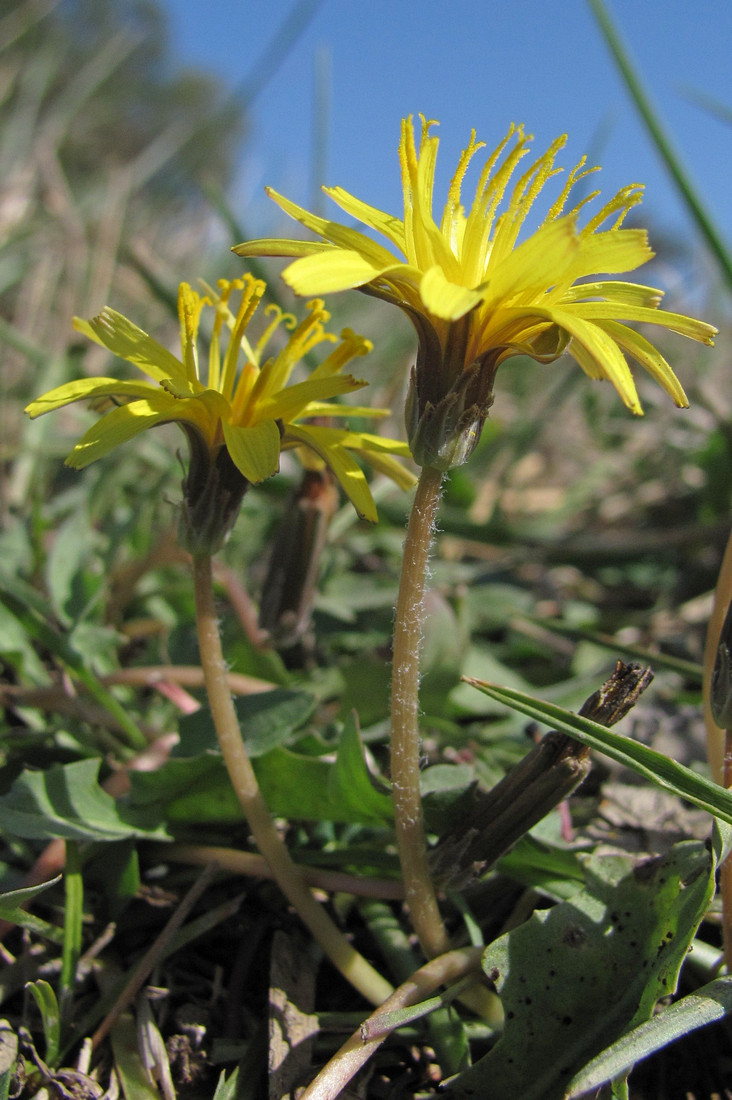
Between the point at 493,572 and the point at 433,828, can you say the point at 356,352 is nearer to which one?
the point at 433,828

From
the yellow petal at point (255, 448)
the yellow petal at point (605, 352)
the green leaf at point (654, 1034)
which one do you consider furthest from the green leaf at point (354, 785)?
the yellow petal at point (605, 352)

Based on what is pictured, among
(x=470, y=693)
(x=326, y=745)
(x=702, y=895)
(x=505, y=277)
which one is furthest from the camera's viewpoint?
(x=470, y=693)

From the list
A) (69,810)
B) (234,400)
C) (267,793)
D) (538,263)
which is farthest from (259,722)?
(538,263)

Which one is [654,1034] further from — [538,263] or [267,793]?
[538,263]

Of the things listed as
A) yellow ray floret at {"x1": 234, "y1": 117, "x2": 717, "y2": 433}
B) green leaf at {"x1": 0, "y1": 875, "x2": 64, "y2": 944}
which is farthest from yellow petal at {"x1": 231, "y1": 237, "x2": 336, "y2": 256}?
green leaf at {"x1": 0, "y1": 875, "x2": 64, "y2": 944}

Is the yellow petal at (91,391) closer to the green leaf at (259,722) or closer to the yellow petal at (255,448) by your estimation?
the yellow petal at (255,448)

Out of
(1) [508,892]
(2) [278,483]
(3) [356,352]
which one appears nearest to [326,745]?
A: (1) [508,892]
